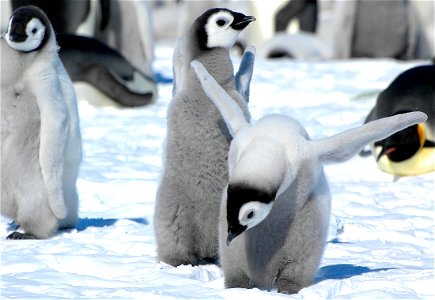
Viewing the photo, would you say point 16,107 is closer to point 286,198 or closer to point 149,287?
point 149,287

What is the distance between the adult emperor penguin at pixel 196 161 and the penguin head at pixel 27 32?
0.85 meters

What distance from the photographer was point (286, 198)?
3.27m

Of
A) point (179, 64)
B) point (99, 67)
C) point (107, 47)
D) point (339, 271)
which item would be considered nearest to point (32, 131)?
point (179, 64)

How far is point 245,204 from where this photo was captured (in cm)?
296

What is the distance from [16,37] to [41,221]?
746mm

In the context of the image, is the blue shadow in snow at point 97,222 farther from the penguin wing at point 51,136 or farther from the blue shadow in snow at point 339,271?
the blue shadow in snow at point 339,271

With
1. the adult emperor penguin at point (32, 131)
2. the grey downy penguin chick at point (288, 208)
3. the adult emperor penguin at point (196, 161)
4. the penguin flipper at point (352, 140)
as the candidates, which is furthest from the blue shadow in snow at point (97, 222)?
the penguin flipper at point (352, 140)

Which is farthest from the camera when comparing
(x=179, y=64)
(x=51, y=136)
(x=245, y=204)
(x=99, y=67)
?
(x=99, y=67)

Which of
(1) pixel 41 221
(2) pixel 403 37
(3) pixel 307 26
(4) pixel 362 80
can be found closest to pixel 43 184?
(1) pixel 41 221

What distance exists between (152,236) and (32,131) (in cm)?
64

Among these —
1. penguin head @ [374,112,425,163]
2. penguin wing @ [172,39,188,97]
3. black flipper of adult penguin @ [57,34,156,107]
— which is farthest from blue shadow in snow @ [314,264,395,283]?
black flipper of adult penguin @ [57,34,156,107]

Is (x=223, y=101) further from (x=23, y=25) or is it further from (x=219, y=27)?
(x=23, y=25)

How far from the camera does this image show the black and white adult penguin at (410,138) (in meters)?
6.29

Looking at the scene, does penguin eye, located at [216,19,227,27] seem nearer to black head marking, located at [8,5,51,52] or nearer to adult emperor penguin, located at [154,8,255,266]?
adult emperor penguin, located at [154,8,255,266]
